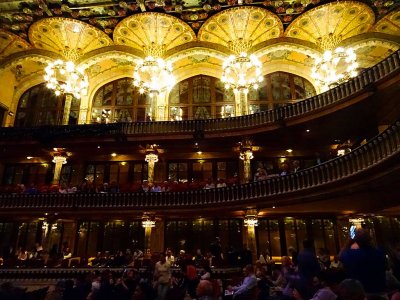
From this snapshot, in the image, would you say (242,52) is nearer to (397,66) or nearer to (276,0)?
(276,0)

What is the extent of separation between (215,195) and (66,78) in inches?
447

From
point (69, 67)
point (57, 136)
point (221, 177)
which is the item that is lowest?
point (221, 177)

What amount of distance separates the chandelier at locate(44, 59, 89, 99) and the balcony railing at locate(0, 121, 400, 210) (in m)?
6.06

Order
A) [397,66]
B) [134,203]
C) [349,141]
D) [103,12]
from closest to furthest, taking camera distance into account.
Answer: [397,66] → [134,203] → [349,141] → [103,12]

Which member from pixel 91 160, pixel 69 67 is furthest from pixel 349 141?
pixel 69 67

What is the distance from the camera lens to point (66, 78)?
1931 centimetres

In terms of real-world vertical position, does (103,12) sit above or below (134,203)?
above

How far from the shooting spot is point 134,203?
589 inches

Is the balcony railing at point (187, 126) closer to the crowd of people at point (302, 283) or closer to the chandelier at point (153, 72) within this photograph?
the chandelier at point (153, 72)

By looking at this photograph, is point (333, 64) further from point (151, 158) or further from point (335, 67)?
point (151, 158)

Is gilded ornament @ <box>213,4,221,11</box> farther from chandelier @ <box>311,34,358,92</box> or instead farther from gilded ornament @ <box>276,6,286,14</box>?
chandelier @ <box>311,34,358,92</box>

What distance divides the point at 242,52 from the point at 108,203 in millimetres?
10517

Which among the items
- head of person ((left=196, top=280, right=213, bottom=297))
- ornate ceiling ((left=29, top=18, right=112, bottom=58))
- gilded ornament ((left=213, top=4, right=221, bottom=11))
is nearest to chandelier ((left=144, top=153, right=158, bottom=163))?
ornate ceiling ((left=29, top=18, right=112, bottom=58))

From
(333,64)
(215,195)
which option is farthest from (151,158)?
(333,64)
